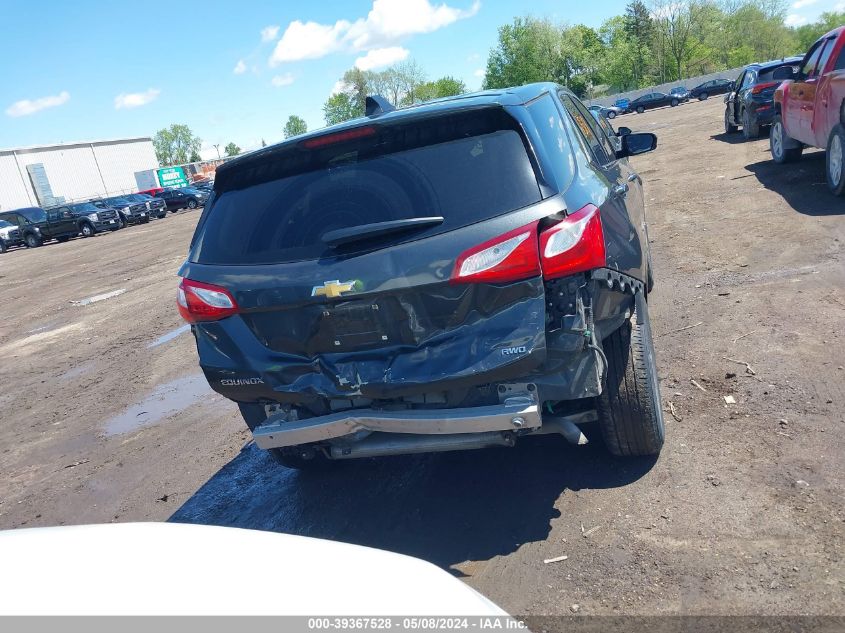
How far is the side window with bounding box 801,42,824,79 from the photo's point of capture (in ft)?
31.8

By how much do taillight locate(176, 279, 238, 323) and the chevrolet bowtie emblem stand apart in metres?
0.49

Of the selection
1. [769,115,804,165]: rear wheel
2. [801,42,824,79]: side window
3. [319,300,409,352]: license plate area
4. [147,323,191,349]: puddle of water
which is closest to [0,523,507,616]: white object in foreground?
[319,300,409,352]: license plate area

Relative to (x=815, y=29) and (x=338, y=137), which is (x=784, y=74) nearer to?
(x=338, y=137)

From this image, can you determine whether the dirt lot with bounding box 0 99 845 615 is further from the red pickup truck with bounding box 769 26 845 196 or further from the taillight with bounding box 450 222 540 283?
the taillight with bounding box 450 222 540 283

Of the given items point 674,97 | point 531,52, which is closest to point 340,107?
point 531,52

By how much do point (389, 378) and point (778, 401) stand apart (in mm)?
2456

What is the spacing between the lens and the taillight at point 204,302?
11.2 ft

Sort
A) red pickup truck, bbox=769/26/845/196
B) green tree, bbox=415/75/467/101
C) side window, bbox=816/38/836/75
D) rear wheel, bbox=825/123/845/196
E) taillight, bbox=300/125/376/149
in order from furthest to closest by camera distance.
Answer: green tree, bbox=415/75/467/101, side window, bbox=816/38/836/75, red pickup truck, bbox=769/26/845/196, rear wheel, bbox=825/123/845/196, taillight, bbox=300/125/376/149

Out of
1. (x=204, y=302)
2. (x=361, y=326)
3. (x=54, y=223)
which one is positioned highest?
(x=54, y=223)

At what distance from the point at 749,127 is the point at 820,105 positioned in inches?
327

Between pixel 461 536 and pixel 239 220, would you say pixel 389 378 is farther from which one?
pixel 239 220

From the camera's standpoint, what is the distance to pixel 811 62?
9.91 m

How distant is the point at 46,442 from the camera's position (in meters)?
5.98

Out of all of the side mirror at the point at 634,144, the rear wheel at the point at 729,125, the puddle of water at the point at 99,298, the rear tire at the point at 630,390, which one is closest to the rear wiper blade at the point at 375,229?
the rear tire at the point at 630,390
